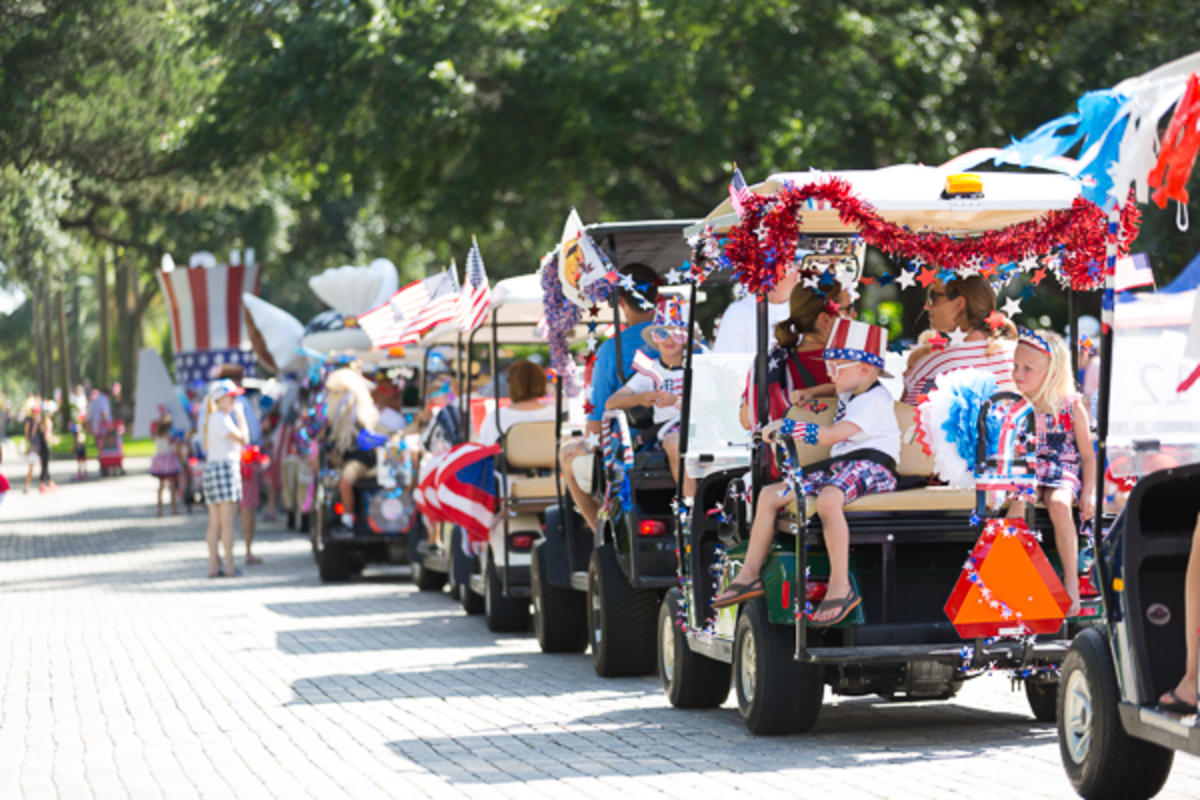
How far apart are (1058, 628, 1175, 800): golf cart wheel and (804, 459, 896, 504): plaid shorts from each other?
161cm

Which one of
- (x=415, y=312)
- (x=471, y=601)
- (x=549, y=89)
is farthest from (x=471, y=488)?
(x=549, y=89)

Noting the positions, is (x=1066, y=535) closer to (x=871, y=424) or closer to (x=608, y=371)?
(x=871, y=424)

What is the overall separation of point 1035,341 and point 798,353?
1.07 metres

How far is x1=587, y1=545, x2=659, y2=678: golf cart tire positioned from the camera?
1023 centimetres

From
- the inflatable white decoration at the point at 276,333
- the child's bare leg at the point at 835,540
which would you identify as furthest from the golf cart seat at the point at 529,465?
the inflatable white decoration at the point at 276,333

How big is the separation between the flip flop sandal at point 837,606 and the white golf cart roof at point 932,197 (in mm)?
1640

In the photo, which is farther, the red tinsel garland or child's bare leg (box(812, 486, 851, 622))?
the red tinsel garland

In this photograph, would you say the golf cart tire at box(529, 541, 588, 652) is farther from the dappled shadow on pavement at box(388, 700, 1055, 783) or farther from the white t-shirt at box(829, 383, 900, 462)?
the white t-shirt at box(829, 383, 900, 462)

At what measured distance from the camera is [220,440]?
17281 mm

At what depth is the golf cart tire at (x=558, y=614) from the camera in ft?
38.4

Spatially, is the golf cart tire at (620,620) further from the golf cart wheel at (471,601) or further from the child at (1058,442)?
the golf cart wheel at (471,601)

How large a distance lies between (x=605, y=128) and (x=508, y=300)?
12985 mm

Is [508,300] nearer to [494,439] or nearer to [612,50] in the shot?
[494,439]

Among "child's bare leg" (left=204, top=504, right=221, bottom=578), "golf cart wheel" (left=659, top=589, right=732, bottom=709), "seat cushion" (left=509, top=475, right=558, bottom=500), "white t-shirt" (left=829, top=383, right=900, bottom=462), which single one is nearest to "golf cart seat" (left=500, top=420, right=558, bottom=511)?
"seat cushion" (left=509, top=475, right=558, bottom=500)
